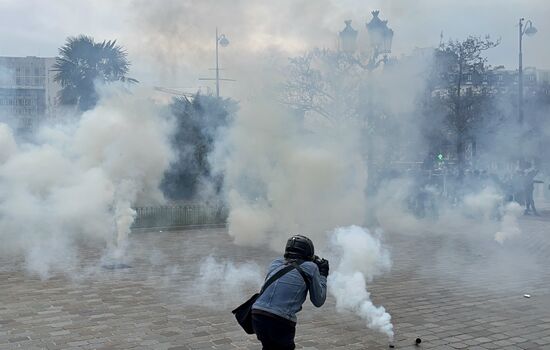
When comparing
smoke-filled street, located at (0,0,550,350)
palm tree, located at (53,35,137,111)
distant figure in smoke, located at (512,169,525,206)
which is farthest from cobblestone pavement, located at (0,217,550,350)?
palm tree, located at (53,35,137,111)

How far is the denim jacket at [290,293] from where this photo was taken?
12.3 ft

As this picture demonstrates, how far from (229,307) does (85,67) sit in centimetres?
2036

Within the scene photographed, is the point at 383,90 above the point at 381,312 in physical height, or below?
above

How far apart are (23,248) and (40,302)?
15.2 feet

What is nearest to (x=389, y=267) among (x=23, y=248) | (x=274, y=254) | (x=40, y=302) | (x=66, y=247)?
(x=274, y=254)

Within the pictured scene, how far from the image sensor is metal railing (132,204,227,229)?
1571cm

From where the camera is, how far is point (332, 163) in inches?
503

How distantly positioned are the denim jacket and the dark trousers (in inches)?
1.7

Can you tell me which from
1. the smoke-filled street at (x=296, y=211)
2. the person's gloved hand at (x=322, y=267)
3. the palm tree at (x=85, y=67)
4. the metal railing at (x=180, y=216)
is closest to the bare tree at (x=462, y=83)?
the smoke-filled street at (x=296, y=211)

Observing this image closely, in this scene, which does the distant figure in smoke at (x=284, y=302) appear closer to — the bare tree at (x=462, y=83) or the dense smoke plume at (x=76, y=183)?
the dense smoke plume at (x=76, y=183)

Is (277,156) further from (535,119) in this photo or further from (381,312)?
(535,119)

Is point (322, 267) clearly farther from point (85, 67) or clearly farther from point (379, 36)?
point (85, 67)

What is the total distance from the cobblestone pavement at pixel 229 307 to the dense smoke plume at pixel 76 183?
79 cm

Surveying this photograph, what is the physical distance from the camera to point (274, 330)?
12.3 feet
